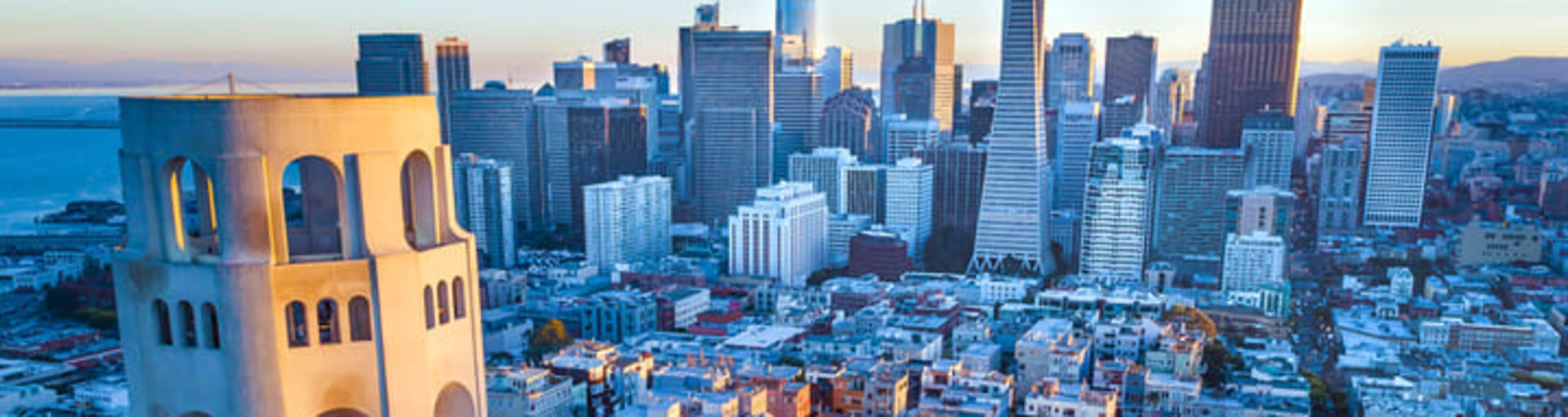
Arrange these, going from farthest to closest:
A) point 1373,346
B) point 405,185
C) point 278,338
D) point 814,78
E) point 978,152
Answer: point 814,78, point 978,152, point 1373,346, point 405,185, point 278,338

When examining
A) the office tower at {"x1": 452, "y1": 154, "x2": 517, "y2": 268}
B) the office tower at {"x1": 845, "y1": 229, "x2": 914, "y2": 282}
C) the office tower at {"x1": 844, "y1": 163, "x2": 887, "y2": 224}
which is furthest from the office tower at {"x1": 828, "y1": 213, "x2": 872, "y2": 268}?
the office tower at {"x1": 452, "y1": 154, "x2": 517, "y2": 268}

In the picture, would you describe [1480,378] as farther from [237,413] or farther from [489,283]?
[489,283]

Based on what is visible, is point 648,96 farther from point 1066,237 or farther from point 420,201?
point 420,201

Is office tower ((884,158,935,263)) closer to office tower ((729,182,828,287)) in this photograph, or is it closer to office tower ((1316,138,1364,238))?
office tower ((729,182,828,287))

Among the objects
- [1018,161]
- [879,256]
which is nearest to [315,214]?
[879,256]

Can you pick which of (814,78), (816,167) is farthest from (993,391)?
(814,78)

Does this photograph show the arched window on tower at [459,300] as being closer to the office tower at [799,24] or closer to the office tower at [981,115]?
the office tower at [981,115]
